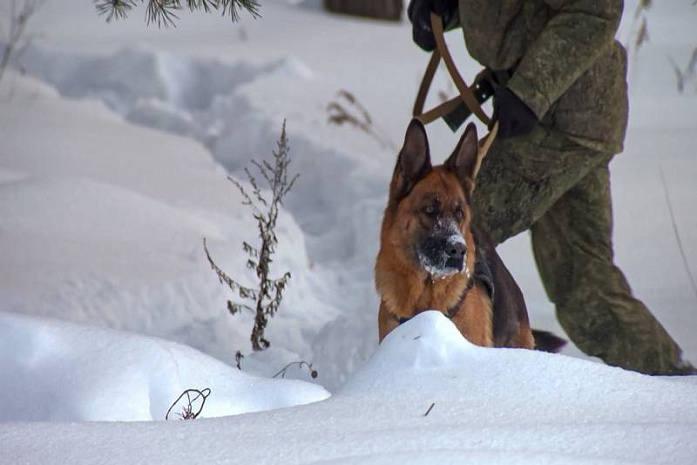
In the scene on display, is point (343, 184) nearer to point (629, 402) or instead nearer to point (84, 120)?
point (84, 120)

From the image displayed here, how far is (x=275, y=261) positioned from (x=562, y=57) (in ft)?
7.86

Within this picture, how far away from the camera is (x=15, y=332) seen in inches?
118

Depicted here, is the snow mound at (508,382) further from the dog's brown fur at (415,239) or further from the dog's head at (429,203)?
the dog's brown fur at (415,239)

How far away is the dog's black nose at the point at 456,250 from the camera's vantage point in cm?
360

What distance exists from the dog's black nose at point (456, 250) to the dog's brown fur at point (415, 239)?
129 millimetres

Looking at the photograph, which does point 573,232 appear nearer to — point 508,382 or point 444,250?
point 444,250

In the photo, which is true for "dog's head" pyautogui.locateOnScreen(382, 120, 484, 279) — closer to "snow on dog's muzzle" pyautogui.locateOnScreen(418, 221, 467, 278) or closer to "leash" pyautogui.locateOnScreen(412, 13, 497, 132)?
"snow on dog's muzzle" pyautogui.locateOnScreen(418, 221, 467, 278)

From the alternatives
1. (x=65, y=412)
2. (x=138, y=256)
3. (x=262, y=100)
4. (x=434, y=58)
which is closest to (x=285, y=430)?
(x=65, y=412)

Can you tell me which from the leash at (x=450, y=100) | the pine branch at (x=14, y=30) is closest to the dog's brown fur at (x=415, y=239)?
the leash at (x=450, y=100)

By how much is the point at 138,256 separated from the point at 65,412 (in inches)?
119

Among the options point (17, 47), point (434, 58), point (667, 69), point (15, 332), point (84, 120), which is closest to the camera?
point (15, 332)

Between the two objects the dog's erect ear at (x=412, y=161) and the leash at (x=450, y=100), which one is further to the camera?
the leash at (x=450, y=100)

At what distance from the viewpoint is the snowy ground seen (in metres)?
2.33

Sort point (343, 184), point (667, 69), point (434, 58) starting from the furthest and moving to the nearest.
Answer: point (667, 69) < point (343, 184) < point (434, 58)
